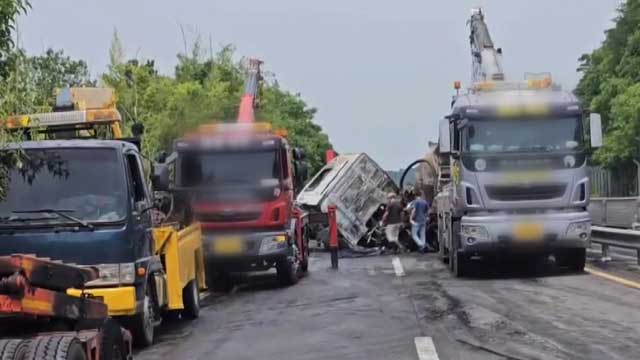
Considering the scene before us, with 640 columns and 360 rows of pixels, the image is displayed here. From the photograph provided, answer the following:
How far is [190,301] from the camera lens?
1359 cm

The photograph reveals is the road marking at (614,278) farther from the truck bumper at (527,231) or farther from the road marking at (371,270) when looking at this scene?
the road marking at (371,270)

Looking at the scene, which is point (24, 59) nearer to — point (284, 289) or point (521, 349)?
point (521, 349)

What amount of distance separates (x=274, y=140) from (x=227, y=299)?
2.95 metres

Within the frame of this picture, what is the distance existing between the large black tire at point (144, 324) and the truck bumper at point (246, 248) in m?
5.79

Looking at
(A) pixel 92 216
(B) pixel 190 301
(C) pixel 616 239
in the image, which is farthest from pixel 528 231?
(A) pixel 92 216

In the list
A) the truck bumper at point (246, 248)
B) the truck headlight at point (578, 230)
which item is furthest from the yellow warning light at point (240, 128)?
the truck headlight at point (578, 230)

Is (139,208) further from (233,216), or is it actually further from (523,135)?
(523,135)

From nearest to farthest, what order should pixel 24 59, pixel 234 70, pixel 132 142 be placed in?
1. pixel 24 59
2. pixel 132 142
3. pixel 234 70

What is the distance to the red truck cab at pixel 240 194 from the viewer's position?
17203 mm

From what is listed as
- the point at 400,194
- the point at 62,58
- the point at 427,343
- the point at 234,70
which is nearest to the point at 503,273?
the point at 427,343

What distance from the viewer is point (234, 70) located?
41.5 metres

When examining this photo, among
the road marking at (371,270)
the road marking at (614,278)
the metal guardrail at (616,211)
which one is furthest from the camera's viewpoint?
the metal guardrail at (616,211)

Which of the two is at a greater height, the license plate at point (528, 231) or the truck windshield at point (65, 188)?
the truck windshield at point (65, 188)

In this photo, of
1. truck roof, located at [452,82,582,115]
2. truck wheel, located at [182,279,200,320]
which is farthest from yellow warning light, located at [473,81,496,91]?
truck wheel, located at [182,279,200,320]
